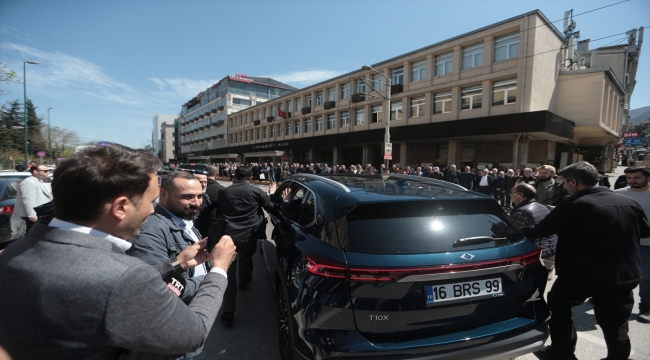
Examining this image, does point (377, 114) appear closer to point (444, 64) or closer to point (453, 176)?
point (444, 64)

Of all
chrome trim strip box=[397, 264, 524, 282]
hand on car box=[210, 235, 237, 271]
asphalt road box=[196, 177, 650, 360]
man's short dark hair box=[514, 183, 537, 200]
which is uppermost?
man's short dark hair box=[514, 183, 537, 200]

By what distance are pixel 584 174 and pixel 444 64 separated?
2289 cm

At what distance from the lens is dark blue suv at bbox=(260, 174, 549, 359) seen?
185 cm

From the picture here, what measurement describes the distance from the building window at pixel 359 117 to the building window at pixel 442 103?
7.57 meters

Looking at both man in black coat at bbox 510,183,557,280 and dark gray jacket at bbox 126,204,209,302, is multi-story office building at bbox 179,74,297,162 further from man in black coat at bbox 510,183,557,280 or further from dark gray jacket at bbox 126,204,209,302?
dark gray jacket at bbox 126,204,209,302

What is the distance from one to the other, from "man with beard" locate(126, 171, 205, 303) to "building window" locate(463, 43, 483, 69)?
23205 mm

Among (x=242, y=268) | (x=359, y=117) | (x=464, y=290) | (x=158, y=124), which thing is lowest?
(x=242, y=268)

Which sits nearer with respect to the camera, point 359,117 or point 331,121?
point 359,117

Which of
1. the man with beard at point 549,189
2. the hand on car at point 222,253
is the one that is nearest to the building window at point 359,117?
the man with beard at point 549,189

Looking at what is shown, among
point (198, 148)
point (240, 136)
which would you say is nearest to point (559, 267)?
point (240, 136)

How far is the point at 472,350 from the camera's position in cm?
192

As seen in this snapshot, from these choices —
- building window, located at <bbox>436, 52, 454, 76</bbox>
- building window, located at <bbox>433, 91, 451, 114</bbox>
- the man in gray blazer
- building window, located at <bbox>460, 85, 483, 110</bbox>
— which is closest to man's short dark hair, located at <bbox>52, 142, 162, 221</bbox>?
the man in gray blazer

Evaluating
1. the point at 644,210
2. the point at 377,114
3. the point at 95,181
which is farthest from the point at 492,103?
the point at 95,181

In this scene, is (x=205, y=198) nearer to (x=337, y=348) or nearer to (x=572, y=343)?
(x=337, y=348)
